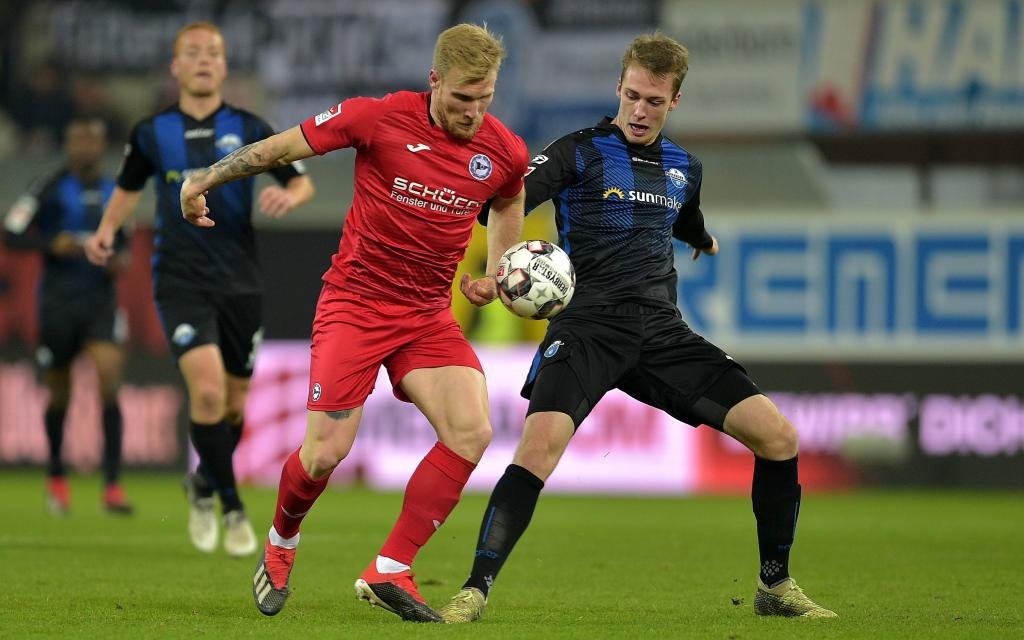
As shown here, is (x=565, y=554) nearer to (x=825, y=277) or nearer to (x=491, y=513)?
(x=491, y=513)

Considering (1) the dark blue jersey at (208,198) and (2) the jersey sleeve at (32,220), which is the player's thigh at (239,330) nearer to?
(1) the dark blue jersey at (208,198)

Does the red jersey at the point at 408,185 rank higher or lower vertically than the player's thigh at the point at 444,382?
higher

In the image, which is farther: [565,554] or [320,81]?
[320,81]

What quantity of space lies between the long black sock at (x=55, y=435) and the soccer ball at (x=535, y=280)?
6.19m

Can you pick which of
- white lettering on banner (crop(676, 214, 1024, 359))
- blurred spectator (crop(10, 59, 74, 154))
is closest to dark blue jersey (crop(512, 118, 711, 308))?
white lettering on banner (crop(676, 214, 1024, 359))

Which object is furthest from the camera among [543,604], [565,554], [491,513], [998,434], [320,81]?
[320,81]

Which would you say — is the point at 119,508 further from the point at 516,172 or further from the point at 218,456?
the point at 516,172

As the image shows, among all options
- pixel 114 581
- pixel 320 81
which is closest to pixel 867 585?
pixel 114 581

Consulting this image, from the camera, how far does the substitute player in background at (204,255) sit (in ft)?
25.7

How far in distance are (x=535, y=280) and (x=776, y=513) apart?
127cm

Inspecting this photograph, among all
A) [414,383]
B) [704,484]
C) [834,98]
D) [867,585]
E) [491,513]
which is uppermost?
[834,98]

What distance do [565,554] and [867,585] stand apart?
6.52ft

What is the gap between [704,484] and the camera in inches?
567

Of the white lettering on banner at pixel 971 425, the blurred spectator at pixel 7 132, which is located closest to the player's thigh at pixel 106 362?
the blurred spectator at pixel 7 132
